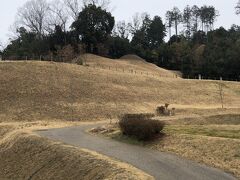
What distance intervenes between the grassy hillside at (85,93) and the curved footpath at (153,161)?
17118 millimetres

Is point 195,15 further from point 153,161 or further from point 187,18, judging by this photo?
point 153,161

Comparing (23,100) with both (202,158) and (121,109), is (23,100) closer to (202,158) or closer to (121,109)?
(121,109)

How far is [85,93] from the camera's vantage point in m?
46.2

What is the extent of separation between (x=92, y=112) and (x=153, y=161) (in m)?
24.4

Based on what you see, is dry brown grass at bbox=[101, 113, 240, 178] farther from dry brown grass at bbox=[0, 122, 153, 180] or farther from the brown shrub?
dry brown grass at bbox=[0, 122, 153, 180]

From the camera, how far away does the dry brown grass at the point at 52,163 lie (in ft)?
48.9

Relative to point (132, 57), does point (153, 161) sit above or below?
below

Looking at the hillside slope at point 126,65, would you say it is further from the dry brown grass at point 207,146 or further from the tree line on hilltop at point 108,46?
the dry brown grass at point 207,146

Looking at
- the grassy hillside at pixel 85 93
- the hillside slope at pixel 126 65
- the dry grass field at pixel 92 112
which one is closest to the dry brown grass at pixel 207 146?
the dry grass field at pixel 92 112

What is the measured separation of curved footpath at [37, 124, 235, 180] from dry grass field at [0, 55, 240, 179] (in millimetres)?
562

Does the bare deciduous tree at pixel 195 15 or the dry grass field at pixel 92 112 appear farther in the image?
the bare deciduous tree at pixel 195 15

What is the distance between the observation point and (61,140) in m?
22.6

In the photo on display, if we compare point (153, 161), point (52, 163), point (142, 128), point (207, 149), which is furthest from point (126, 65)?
point (153, 161)

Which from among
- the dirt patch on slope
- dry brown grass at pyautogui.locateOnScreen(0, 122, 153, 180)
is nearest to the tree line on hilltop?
the dirt patch on slope
